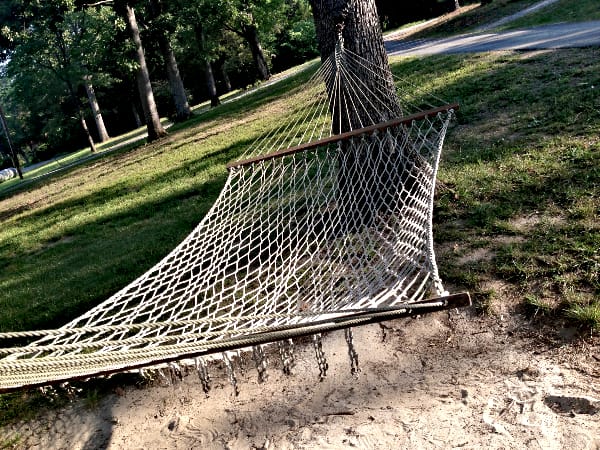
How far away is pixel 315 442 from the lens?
2105mm

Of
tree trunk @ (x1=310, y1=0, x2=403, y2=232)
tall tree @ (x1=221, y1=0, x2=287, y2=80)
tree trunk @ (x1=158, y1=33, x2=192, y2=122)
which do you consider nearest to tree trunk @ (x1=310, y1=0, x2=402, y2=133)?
tree trunk @ (x1=310, y1=0, x2=403, y2=232)

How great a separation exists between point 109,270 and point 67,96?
2335 cm

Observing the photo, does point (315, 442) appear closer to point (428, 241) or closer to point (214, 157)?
point (428, 241)

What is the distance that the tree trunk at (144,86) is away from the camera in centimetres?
1183

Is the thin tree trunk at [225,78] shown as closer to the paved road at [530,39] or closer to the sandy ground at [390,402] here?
the paved road at [530,39]

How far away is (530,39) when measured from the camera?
7.93 metres

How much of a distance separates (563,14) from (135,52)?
8626mm

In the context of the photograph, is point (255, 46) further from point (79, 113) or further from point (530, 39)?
point (530, 39)

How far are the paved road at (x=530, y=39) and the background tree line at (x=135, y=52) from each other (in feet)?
19.7

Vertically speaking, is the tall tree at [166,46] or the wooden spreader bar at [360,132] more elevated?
the tall tree at [166,46]

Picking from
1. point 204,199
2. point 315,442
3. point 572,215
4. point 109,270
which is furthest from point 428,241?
point 204,199

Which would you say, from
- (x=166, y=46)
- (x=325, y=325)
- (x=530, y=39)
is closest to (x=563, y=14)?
(x=530, y=39)

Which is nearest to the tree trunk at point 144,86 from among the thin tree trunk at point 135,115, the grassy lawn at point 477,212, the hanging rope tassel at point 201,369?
the grassy lawn at point 477,212

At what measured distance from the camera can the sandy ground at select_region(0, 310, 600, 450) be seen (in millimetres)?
1930
